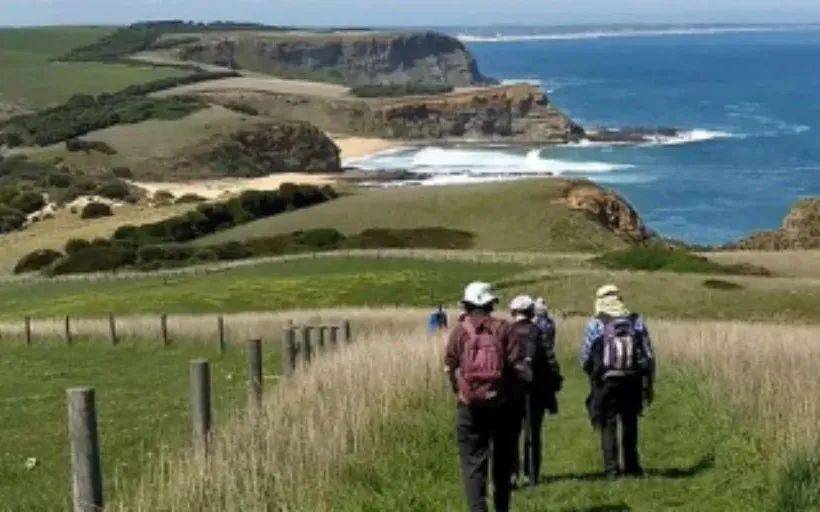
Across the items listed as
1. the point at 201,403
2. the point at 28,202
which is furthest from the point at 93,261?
the point at 201,403

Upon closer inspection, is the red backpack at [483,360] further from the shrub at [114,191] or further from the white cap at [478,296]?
the shrub at [114,191]

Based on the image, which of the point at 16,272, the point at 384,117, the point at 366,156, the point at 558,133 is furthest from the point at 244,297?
the point at 384,117

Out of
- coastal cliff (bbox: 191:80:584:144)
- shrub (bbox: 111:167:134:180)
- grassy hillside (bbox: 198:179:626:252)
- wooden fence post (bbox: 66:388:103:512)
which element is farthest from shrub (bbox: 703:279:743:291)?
coastal cliff (bbox: 191:80:584:144)

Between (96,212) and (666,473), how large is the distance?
3122 inches

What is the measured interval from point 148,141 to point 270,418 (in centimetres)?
13079

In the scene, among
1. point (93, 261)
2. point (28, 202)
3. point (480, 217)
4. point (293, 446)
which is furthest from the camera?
point (28, 202)

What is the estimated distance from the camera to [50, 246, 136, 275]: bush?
6481 centimetres

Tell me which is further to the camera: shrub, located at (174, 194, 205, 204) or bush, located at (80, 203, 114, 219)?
shrub, located at (174, 194, 205, 204)

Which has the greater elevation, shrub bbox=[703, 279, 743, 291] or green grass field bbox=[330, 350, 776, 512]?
green grass field bbox=[330, 350, 776, 512]

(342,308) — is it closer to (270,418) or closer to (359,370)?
(359,370)

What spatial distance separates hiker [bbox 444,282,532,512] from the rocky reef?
182 ft

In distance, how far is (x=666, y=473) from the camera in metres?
13.9

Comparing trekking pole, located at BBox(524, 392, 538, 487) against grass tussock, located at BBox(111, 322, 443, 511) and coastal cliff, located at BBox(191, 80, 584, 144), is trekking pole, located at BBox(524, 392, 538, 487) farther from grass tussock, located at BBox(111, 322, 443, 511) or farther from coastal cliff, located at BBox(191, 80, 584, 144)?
coastal cliff, located at BBox(191, 80, 584, 144)

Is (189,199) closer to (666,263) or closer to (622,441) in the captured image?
(666,263)
